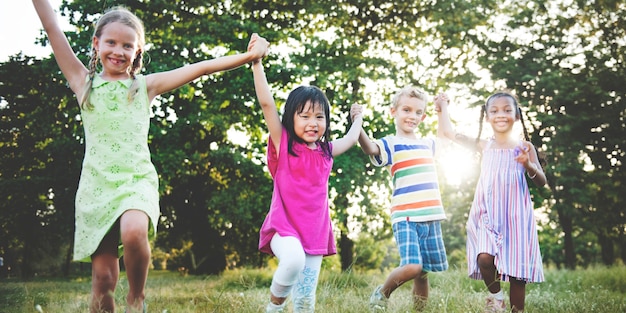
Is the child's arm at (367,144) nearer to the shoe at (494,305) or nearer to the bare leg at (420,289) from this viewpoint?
the bare leg at (420,289)

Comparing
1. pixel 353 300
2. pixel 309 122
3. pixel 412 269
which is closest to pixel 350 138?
pixel 309 122

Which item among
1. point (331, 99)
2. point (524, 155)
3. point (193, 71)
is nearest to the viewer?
point (193, 71)

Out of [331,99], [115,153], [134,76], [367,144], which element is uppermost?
[331,99]

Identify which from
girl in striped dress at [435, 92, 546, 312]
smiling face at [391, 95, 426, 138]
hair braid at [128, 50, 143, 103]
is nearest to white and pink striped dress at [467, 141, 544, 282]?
girl in striped dress at [435, 92, 546, 312]

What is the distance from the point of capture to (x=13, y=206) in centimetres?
1350

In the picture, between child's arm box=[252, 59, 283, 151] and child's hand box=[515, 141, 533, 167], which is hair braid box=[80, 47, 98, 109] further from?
child's hand box=[515, 141, 533, 167]

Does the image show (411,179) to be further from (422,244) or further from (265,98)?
(265,98)

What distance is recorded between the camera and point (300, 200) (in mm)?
3510

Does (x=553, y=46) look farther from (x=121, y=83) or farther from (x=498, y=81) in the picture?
(x=121, y=83)

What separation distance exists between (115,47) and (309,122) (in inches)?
51.0

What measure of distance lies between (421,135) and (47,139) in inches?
371

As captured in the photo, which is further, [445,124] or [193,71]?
[445,124]

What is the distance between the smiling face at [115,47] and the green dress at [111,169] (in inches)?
3.3

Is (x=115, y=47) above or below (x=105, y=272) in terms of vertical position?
above
